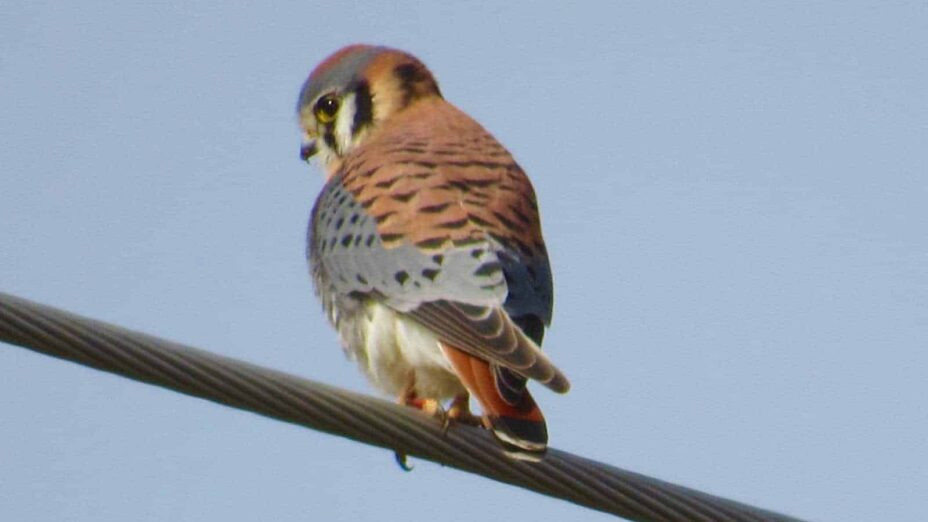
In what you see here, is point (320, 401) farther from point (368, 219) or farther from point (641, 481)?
point (368, 219)

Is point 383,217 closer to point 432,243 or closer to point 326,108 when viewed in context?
point 432,243

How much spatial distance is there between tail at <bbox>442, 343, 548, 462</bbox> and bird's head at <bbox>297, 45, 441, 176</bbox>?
82.4 inches

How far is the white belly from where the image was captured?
5578mm

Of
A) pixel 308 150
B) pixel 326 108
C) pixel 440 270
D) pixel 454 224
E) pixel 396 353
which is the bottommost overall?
pixel 396 353

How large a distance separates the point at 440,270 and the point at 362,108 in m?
1.96

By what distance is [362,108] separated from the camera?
24.1 feet

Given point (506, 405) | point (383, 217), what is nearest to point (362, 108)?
point (383, 217)

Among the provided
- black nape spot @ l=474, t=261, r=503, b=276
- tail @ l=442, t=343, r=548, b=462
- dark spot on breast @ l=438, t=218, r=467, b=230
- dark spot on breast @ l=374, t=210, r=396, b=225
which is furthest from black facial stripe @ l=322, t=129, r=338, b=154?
tail @ l=442, t=343, r=548, b=462

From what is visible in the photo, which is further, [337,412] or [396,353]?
[396,353]

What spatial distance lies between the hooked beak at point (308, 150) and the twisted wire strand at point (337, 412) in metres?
3.04

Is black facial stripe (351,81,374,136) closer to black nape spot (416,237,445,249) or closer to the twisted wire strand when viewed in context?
black nape spot (416,237,445,249)

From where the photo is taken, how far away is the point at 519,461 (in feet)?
14.5

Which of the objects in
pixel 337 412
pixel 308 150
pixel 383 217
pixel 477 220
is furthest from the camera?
pixel 308 150

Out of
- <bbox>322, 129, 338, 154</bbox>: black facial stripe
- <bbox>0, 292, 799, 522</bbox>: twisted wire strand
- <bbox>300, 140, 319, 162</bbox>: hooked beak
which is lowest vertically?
<bbox>0, 292, 799, 522</bbox>: twisted wire strand
